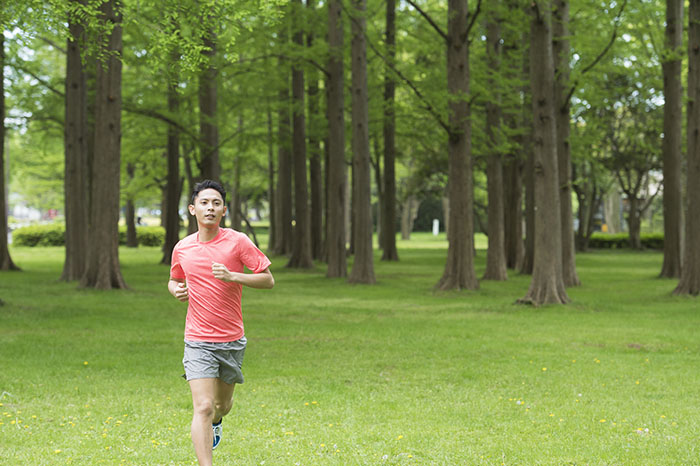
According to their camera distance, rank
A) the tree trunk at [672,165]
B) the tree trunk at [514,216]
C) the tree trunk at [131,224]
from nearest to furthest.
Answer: the tree trunk at [672,165], the tree trunk at [514,216], the tree trunk at [131,224]

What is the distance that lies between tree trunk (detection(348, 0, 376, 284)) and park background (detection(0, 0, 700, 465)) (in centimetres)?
6

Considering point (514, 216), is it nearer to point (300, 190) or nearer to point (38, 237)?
point (300, 190)

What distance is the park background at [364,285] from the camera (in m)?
6.98

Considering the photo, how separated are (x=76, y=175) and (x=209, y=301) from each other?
19717 millimetres

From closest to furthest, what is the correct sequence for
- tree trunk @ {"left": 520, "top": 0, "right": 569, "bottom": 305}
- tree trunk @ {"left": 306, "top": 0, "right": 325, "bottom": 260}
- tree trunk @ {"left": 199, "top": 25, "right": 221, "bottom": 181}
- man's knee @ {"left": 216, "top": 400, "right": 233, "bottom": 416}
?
man's knee @ {"left": 216, "top": 400, "right": 233, "bottom": 416}, tree trunk @ {"left": 520, "top": 0, "right": 569, "bottom": 305}, tree trunk @ {"left": 199, "top": 25, "right": 221, "bottom": 181}, tree trunk @ {"left": 306, "top": 0, "right": 325, "bottom": 260}

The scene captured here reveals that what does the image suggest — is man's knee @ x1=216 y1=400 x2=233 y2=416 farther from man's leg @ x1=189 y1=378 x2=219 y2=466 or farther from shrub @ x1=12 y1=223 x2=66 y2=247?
shrub @ x1=12 y1=223 x2=66 y2=247

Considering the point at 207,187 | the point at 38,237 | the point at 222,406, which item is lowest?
the point at 222,406

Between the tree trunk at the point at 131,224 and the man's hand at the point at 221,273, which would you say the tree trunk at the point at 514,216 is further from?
the tree trunk at the point at 131,224

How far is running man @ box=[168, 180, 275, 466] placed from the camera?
191 inches

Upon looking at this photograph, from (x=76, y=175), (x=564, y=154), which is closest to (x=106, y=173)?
(x=76, y=175)

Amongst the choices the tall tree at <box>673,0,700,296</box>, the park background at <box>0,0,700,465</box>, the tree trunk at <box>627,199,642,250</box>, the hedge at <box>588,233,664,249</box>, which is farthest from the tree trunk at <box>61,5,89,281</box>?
the hedge at <box>588,233,664,249</box>

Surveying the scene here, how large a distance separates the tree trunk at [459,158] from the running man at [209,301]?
1547 cm

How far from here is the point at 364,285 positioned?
75.0 feet

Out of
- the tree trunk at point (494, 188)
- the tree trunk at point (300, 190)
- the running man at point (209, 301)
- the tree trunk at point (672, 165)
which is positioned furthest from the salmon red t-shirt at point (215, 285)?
the tree trunk at point (300, 190)
